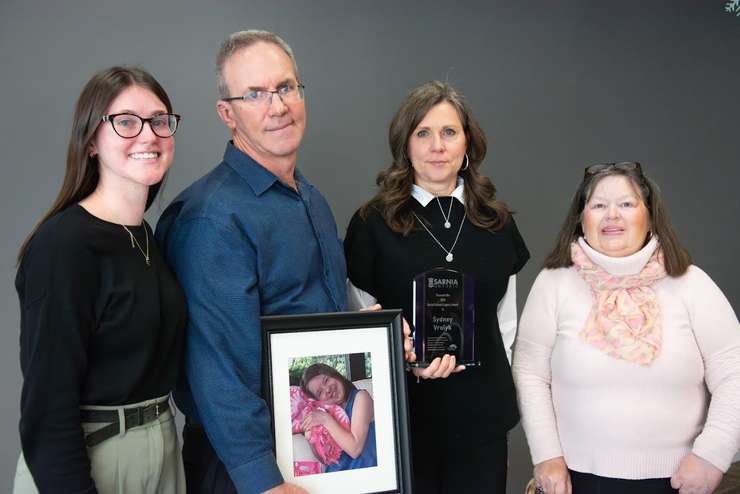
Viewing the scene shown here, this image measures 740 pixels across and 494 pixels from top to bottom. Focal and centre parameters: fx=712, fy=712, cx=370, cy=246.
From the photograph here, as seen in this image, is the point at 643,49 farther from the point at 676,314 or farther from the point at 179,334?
the point at 179,334

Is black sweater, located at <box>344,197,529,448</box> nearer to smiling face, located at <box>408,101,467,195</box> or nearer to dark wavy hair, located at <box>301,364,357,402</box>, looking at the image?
smiling face, located at <box>408,101,467,195</box>

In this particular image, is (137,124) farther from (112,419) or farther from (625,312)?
(625,312)

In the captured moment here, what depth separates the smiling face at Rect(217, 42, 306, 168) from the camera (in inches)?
74.2

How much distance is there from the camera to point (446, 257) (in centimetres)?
235

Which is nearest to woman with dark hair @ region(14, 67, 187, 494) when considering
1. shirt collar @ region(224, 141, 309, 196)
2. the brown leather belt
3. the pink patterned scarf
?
the brown leather belt

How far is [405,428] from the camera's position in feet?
6.05

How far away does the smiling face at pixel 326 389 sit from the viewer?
177cm

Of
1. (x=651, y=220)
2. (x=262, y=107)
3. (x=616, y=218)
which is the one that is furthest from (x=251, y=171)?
(x=651, y=220)

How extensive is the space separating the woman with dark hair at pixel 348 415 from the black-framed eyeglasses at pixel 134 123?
0.70 m

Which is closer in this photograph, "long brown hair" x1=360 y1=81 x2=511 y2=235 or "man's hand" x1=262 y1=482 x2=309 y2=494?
"man's hand" x1=262 y1=482 x2=309 y2=494

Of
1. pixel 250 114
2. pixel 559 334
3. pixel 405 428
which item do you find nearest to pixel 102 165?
pixel 250 114

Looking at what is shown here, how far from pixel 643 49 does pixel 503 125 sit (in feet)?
3.37

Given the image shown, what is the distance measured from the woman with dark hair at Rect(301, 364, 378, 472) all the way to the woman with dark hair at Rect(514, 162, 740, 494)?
804 mm

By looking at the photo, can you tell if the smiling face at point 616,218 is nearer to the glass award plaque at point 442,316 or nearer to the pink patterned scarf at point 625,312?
the pink patterned scarf at point 625,312
